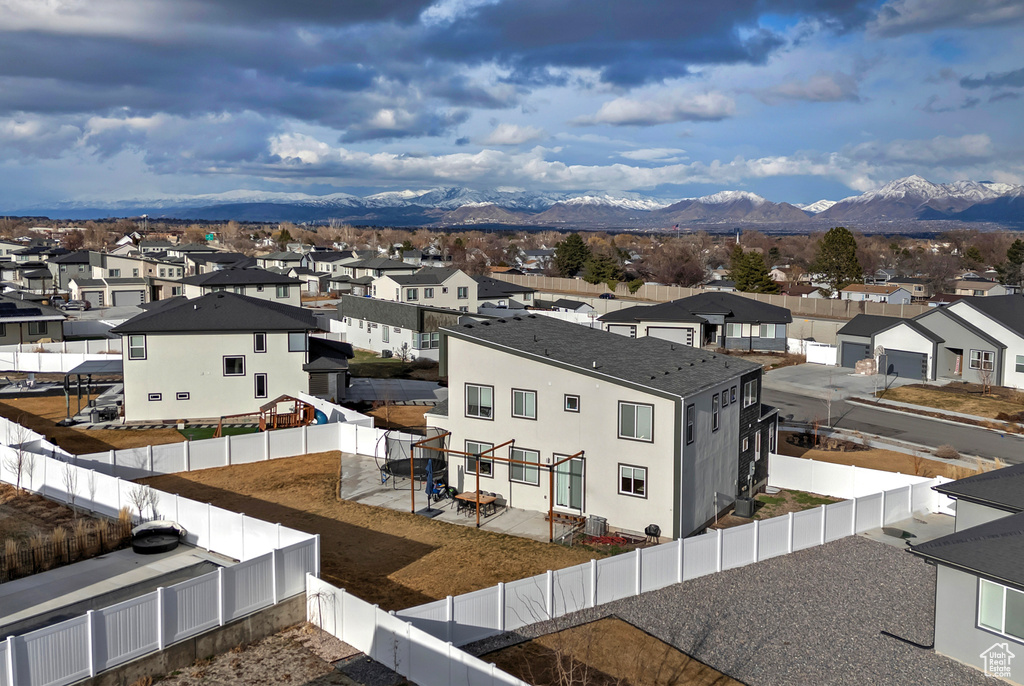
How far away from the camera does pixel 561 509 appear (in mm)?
29375

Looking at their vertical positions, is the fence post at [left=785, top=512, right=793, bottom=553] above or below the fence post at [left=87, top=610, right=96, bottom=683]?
below

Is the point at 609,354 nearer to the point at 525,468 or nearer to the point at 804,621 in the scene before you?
the point at 525,468

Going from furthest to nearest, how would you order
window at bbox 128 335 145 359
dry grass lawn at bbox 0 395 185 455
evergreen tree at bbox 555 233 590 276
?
1. evergreen tree at bbox 555 233 590 276
2. window at bbox 128 335 145 359
3. dry grass lawn at bbox 0 395 185 455

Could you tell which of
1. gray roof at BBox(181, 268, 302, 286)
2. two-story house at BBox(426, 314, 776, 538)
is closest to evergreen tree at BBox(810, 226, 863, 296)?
gray roof at BBox(181, 268, 302, 286)

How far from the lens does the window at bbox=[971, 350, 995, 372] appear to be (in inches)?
2239

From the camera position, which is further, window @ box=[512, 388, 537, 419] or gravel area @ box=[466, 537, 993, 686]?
window @ box=[512, 388, 537, 419]

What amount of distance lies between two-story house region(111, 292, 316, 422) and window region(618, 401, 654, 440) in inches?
Result: 920

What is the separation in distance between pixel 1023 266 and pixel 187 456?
110658mm

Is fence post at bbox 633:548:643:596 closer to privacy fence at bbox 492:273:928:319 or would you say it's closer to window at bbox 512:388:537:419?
window at bbox 512:388:537:419

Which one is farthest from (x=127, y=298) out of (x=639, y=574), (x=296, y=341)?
A: (x=639, y=574)

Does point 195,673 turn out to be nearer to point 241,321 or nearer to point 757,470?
point 757,470

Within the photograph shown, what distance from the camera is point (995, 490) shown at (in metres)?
22.6

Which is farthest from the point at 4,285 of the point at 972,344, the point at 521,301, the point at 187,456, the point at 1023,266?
the point at 1023,266

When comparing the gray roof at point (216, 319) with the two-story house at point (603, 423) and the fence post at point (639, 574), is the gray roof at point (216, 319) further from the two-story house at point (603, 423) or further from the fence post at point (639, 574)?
the fence post at point (639, 574)
